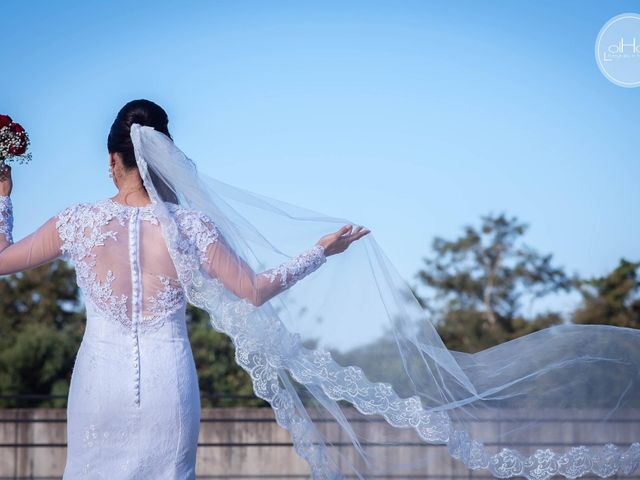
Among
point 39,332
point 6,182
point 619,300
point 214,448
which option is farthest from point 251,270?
point 619,300

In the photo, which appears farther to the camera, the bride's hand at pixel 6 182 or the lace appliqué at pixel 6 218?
the bride's hand at pixel 6 182

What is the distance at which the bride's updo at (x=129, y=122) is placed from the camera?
289cm

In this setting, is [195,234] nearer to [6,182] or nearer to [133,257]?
[133,257]

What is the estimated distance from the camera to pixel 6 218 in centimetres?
308

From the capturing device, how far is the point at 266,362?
3.01 m

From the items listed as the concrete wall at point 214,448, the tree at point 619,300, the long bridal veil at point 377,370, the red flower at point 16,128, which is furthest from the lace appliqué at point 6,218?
the tree at point 619,300

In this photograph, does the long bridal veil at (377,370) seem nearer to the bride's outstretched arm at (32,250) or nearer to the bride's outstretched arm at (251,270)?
the bride's outstretched arm at (251,270)

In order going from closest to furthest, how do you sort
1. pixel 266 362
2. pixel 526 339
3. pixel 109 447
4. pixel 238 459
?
1. pixel 109 447
2. pixel 266 362
3. pixel 526 339
4. pixel 238 459

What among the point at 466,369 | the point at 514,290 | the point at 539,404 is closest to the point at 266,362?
the point at 466,369

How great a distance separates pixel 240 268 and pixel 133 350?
1.37ft

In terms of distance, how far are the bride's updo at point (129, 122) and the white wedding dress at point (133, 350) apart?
17 centimetres

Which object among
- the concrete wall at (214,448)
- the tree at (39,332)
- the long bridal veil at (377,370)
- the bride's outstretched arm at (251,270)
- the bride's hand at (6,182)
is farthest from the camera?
A: the tree at (39,332)

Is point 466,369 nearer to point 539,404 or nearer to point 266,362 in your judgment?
point 539,404

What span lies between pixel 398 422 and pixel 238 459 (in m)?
5.06
